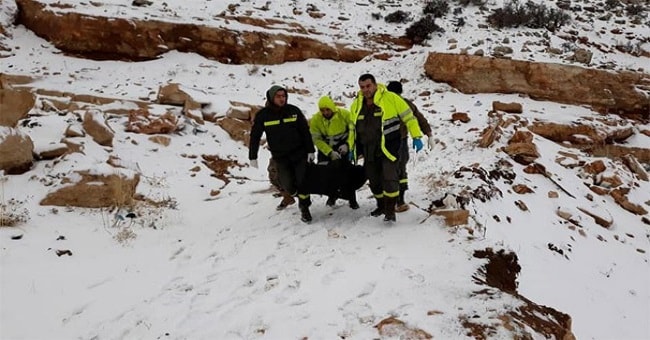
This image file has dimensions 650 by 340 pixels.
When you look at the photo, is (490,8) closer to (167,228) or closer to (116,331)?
(167,228)

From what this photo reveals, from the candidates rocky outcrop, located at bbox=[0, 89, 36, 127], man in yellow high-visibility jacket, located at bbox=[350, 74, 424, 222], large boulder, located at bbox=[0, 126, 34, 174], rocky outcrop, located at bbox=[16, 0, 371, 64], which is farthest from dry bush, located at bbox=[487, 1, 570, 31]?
large boulder, located at bbox=[0, 126, 34, 174]

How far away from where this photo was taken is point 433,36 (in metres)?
16.4

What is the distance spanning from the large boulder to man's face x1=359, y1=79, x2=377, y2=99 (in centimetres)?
492

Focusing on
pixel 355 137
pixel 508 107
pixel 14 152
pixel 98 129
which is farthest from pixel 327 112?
pixel 508 107

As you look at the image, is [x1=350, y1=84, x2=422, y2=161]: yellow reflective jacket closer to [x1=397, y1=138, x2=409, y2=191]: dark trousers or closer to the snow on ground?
[x1=397, y1=138, x2=409, y2=191]: dark trousers

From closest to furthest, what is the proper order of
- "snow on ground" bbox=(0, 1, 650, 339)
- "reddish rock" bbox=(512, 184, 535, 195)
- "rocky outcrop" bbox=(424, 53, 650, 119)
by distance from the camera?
"snow on ground" bbox=(0, 1, 650, 339), "reddish rock" bbox=(512, 184, 535, 195), "rocky outcrop" bbox=(424, 53, 650, 119)

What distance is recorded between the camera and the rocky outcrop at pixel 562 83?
40.7 feet

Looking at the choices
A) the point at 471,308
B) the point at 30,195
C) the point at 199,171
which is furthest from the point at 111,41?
the point at 471,308

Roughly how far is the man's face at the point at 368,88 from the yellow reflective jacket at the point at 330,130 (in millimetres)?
762

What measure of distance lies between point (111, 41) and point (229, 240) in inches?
443

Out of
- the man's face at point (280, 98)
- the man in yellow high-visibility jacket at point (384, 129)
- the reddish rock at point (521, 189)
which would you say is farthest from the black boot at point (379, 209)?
the reddish rock at point (521, 189)

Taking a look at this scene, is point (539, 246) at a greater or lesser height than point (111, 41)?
lesser

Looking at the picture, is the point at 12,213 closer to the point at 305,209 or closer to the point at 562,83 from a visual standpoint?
the point at 305,209

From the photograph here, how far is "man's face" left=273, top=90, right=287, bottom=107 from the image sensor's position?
18.5 ft
